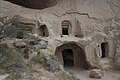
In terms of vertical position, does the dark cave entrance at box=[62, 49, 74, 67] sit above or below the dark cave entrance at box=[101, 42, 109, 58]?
below

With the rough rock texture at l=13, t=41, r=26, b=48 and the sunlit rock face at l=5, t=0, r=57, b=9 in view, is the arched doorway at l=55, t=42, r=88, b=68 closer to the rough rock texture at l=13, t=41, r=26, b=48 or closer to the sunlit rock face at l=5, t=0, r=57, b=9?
the sunlit rock face at l=5, t=0, r=57, b=9

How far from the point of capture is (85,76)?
10719 millimetres

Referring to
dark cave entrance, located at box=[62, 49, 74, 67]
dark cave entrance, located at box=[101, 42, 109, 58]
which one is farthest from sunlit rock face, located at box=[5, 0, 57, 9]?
dark cave entrance, located at box=[101, 42, 109, 58]

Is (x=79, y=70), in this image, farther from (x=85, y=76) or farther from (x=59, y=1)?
(x=59, y=1)

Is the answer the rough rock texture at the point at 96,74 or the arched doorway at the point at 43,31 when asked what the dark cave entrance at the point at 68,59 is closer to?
the rough rock texture at the point at 96,74

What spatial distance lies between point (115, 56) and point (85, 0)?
4.34 metres

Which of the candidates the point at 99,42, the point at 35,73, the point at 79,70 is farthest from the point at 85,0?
the point at 35,73

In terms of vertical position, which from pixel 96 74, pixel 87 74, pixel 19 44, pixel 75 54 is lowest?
pixel 87 74

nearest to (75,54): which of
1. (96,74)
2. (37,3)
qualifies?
(96,74)

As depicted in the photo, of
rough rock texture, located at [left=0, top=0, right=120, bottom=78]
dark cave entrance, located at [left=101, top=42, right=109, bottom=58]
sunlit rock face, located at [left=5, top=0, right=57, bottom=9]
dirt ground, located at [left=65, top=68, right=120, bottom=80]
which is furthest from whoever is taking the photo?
sunlit rock face, located at [left=5, top=0, right=57, bottom=9]

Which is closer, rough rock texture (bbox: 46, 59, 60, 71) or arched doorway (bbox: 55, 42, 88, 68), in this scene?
rough rock texture (bbox: 46, 59, 60, 71)

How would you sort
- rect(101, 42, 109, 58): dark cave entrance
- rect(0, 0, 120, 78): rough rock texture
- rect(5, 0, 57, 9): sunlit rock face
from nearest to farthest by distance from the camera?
rect(0, 0, 120, 78): rough rock texture, rect(101, 42, 109, 58): dark cave entrance, rect(5, 0, 57, 9): sunlit rock face

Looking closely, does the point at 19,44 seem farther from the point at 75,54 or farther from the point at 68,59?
the point at 68,59

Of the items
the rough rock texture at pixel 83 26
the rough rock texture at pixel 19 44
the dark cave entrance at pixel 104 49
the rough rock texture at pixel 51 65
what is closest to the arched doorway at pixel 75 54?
the rough rock texture at pixel 83 26
